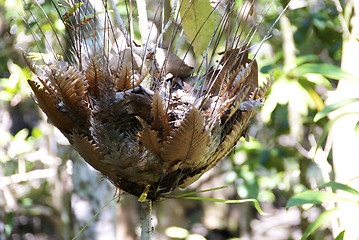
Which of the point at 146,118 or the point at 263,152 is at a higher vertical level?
the point at 263,152

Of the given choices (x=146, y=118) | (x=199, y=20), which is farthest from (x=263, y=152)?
(x=146, y=118)

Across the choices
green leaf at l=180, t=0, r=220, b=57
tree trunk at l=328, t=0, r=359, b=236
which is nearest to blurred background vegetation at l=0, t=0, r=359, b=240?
tree trunk at l=328, t=0, r=359, b=236

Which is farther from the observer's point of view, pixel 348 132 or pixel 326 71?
pixel 348 132

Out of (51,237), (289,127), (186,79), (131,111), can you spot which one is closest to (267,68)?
(289,127)

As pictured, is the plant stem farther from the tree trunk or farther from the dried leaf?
the tree trunk

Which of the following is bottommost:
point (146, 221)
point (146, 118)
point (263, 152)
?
point (146, 221)

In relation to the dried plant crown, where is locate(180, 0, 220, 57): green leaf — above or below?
above

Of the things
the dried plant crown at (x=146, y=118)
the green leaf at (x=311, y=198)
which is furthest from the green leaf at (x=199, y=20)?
the green leaf at (x=311, y=198)

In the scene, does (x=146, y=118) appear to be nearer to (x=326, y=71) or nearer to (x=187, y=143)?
(x=187, y=143)

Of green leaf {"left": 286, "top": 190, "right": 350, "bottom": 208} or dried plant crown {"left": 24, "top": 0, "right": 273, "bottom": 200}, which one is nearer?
dried plant crown {"left": 24, "top": 0, "right": 273, "bottom": 200}
